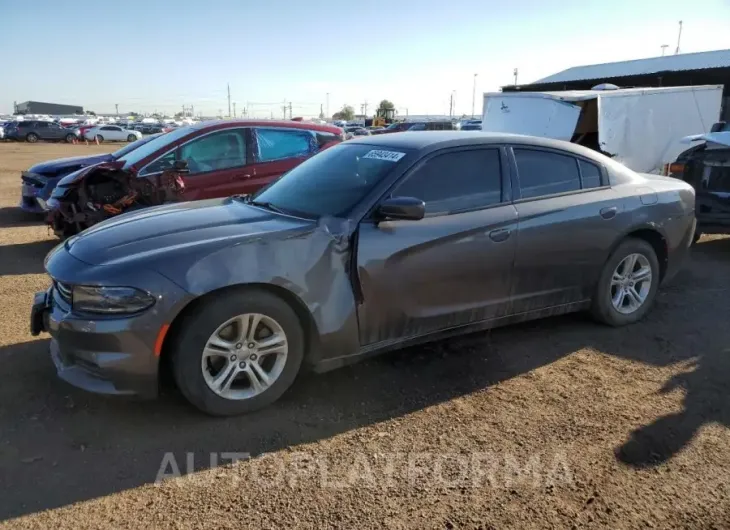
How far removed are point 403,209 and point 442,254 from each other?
48 centimetres

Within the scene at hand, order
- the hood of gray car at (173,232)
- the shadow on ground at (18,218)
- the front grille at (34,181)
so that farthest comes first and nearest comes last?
1. the shadow on ground at (18,218)
2. the front grille at (34,181)
3. the hood of gray car at (173,232)

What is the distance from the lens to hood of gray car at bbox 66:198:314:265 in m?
3.23

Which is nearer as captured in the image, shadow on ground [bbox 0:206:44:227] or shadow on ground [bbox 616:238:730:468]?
shadow on ground [bbox 616:238:730:468]

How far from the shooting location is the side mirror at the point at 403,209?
3488 mm

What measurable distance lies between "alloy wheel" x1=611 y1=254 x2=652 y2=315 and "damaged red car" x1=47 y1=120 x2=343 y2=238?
417 cm

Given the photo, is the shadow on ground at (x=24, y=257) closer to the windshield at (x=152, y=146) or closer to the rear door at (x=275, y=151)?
the windshield at (x=152, y=146)

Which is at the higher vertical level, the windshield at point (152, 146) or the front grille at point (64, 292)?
the windshield at point (152, 146)

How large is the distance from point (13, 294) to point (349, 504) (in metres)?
4.50

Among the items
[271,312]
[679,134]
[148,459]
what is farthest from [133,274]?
[679,134]

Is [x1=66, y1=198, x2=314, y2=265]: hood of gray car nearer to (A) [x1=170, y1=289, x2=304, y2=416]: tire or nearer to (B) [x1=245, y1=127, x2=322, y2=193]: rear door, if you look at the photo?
(A) [x1=170, y1=289, x2=304, y2=416]: tire

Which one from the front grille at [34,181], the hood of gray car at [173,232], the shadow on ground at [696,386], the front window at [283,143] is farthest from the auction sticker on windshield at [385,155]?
the front grille at [34,181]

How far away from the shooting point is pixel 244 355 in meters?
3.31

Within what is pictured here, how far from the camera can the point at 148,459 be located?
297cm

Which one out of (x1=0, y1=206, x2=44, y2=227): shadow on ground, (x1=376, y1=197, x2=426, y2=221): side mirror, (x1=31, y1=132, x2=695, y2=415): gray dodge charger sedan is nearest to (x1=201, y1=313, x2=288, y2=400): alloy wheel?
(x1=31, y1=132, x2=695, y2=415): gray dodge charger sedan
